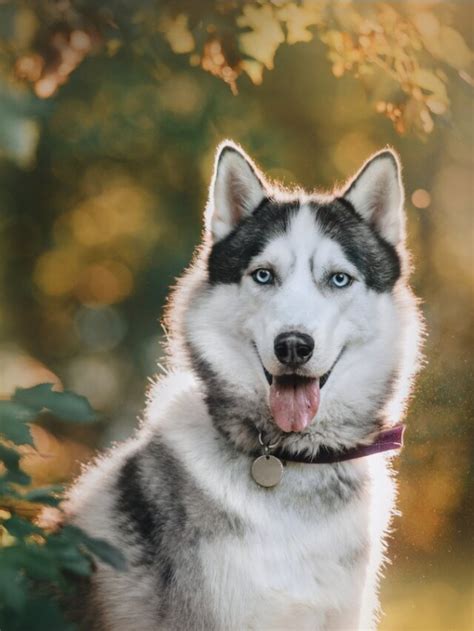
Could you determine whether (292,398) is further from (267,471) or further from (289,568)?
(289,568)

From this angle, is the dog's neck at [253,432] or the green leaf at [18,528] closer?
the green leaf at [18,528]

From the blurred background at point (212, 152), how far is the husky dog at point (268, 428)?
0.55 meters

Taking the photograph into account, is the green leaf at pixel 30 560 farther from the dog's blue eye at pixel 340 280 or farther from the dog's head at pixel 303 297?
the dog's blue eye at pixel 340 280

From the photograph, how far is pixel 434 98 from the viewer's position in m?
3.12

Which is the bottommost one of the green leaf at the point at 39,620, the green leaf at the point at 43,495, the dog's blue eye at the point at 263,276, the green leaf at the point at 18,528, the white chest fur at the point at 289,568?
the green leaf at the point at 39,620

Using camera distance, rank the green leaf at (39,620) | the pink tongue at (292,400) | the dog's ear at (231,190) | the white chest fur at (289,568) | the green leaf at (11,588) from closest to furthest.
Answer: the green leaf at (11,588), the green leaf at (39,620), the white chest fur at (289,568), the pink tongue at (292,400), the dog's ear at (231,190)

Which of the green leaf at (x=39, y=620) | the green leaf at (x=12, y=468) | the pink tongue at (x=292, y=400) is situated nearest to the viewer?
the green leaf at (x=12, y=468)

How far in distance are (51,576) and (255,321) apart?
86cm

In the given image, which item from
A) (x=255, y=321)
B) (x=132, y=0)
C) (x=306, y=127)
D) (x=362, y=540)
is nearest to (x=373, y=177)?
(x=255, y=321)

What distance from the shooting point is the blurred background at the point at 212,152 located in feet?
9.94

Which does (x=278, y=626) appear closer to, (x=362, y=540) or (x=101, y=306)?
(x=362, y=540)

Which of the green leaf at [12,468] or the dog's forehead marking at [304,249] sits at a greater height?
the dog's forehead marking at [304,249]

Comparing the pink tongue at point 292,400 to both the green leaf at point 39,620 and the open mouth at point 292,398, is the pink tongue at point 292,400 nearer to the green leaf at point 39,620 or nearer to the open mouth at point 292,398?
the open mouth at point 292,398

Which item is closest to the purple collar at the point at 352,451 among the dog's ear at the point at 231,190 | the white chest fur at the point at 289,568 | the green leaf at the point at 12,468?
the white chest fur at the point at 289,568
